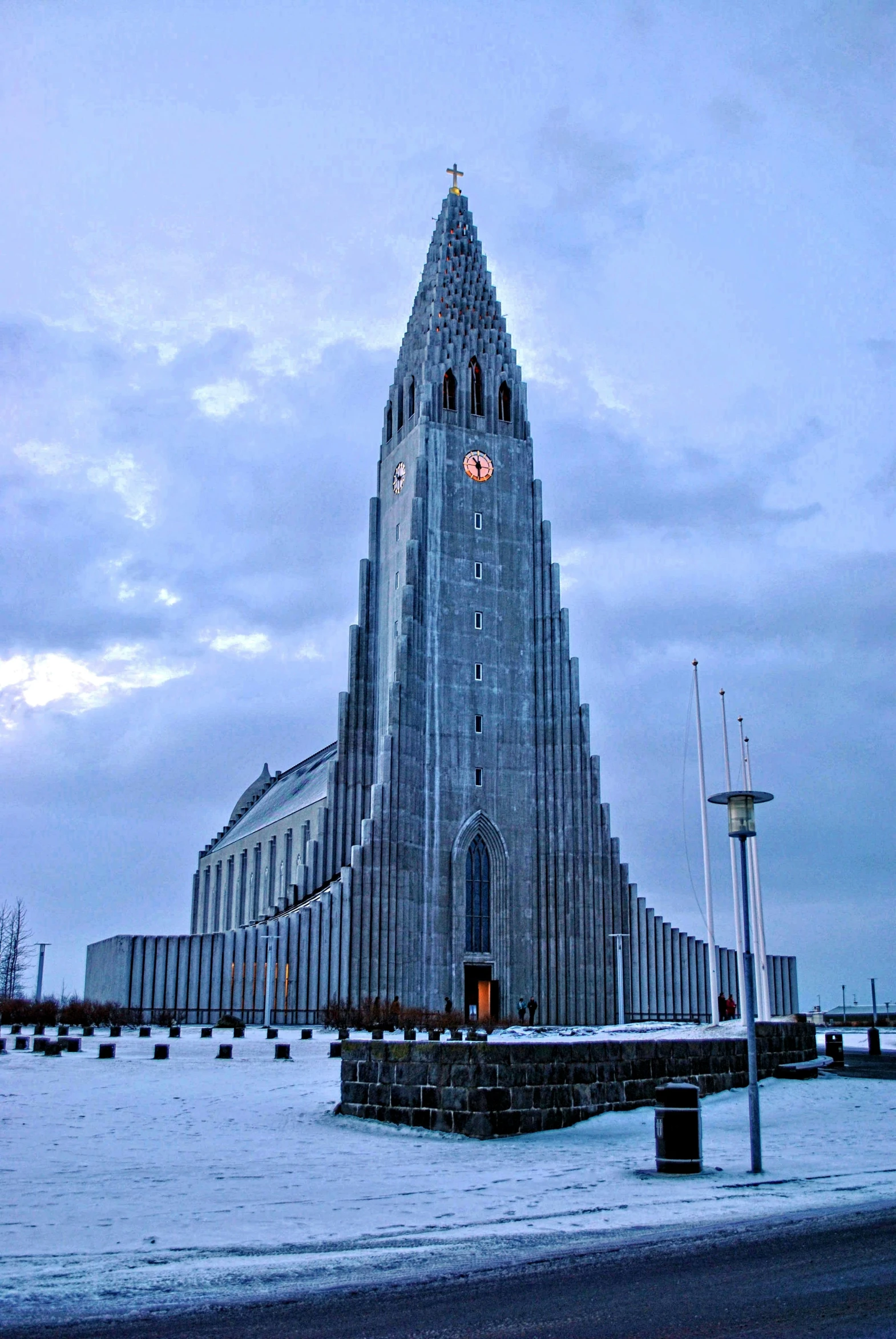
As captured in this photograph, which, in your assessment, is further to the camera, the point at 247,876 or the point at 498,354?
the point at 247,876

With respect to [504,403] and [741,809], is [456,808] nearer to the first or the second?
[504,403]

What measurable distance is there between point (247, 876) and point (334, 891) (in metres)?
28.6

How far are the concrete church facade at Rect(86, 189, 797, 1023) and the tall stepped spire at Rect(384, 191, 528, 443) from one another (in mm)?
164

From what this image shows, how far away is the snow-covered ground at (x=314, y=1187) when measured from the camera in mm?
9320

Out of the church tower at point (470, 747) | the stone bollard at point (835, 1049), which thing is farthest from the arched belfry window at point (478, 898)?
the stone bollard at point (835, 1049)

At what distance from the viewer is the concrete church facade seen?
204 ft

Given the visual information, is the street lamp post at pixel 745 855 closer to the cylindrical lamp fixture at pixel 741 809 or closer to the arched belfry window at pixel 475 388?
the cylindrical lamp fixture at pixel 741 809

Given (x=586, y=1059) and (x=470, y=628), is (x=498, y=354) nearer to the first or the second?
(x=470, y=628)

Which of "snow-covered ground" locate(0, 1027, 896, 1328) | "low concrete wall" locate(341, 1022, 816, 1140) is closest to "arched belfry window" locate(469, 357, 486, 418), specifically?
"snow-covered ground" locate(0, 1027, 896, 1328)

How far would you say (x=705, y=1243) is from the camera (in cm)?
1033

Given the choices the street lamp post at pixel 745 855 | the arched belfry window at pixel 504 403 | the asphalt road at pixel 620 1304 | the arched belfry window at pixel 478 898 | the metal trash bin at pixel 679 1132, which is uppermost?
the arched belfry window at pixel 504 403

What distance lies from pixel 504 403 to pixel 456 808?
24446mm

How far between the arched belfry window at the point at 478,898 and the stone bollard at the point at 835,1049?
33.3 m

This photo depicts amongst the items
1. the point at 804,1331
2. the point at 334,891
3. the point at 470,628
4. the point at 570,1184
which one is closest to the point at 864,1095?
the point at 570,1184
